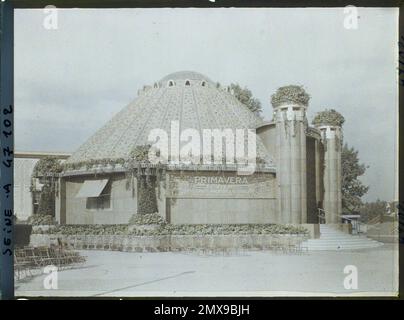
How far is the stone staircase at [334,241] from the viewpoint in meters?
7.97

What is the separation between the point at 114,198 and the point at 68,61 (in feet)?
7.20

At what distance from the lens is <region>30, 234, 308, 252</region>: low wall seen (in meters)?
8.05

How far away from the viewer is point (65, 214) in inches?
328

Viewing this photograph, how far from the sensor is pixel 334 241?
803 centimetres

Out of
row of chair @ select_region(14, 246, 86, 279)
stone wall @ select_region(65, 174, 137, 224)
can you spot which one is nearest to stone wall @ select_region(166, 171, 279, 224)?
stone wall @ select_region(65, 174, 137, 224)

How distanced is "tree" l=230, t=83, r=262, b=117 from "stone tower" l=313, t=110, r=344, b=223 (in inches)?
36.3

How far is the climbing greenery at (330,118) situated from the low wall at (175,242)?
176 centimetres

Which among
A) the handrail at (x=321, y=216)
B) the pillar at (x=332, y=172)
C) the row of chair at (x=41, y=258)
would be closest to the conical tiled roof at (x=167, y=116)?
the pillar at (x=332, y=172)

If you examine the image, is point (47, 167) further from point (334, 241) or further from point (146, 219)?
point (334, 241)

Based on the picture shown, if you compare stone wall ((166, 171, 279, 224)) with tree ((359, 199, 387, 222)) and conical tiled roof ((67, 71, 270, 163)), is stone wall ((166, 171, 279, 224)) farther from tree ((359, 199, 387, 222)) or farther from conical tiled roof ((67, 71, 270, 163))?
tree ((359, 199, 387, 222))

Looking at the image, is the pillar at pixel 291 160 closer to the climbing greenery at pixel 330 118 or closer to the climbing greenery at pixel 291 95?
the climbing greenery at pixel 291 95

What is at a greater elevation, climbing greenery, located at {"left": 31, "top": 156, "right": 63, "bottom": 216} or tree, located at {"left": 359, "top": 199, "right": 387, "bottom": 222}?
climbing greenery, located at {"left": 31, "top": 156, "right": 63, "bottom": 216}

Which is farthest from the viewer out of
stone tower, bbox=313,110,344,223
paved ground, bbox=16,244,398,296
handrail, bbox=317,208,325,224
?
handrail, bbox=317,208,325,224
